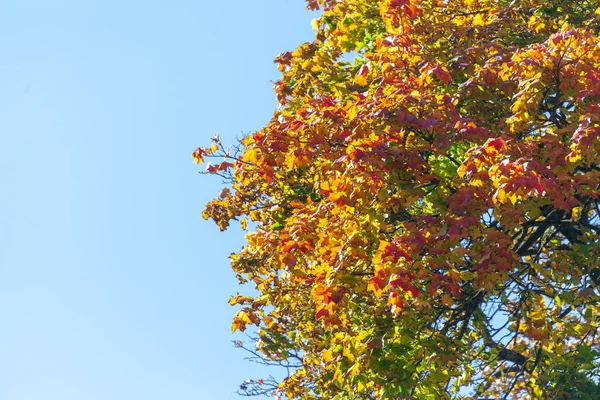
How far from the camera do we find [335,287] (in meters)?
7.68

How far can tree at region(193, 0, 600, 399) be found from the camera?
766cm

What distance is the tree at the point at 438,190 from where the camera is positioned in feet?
25.1

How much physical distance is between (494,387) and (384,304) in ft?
22.2

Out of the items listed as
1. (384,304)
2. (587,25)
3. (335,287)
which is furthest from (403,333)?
(587,25)

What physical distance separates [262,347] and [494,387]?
15.0 ft

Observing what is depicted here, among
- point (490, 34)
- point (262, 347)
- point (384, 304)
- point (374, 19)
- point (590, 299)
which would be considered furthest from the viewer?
point (262, 347)

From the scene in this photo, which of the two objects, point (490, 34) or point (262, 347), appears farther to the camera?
point (262, 347)

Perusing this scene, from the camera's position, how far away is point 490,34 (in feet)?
35.3

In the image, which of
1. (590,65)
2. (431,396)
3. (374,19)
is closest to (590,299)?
(431,396)

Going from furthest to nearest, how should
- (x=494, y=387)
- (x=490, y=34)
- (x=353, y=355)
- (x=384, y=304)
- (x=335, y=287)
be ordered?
(x=494, y=387)
(x=490, y=34)
(x=384, y=304)
(x=353, y=355)
(x=335, y=287)

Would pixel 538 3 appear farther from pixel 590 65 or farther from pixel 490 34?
pixel 590 65

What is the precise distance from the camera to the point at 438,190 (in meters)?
8.30

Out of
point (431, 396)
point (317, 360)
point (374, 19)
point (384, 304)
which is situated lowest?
point (431, 396)

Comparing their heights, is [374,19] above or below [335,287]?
above
